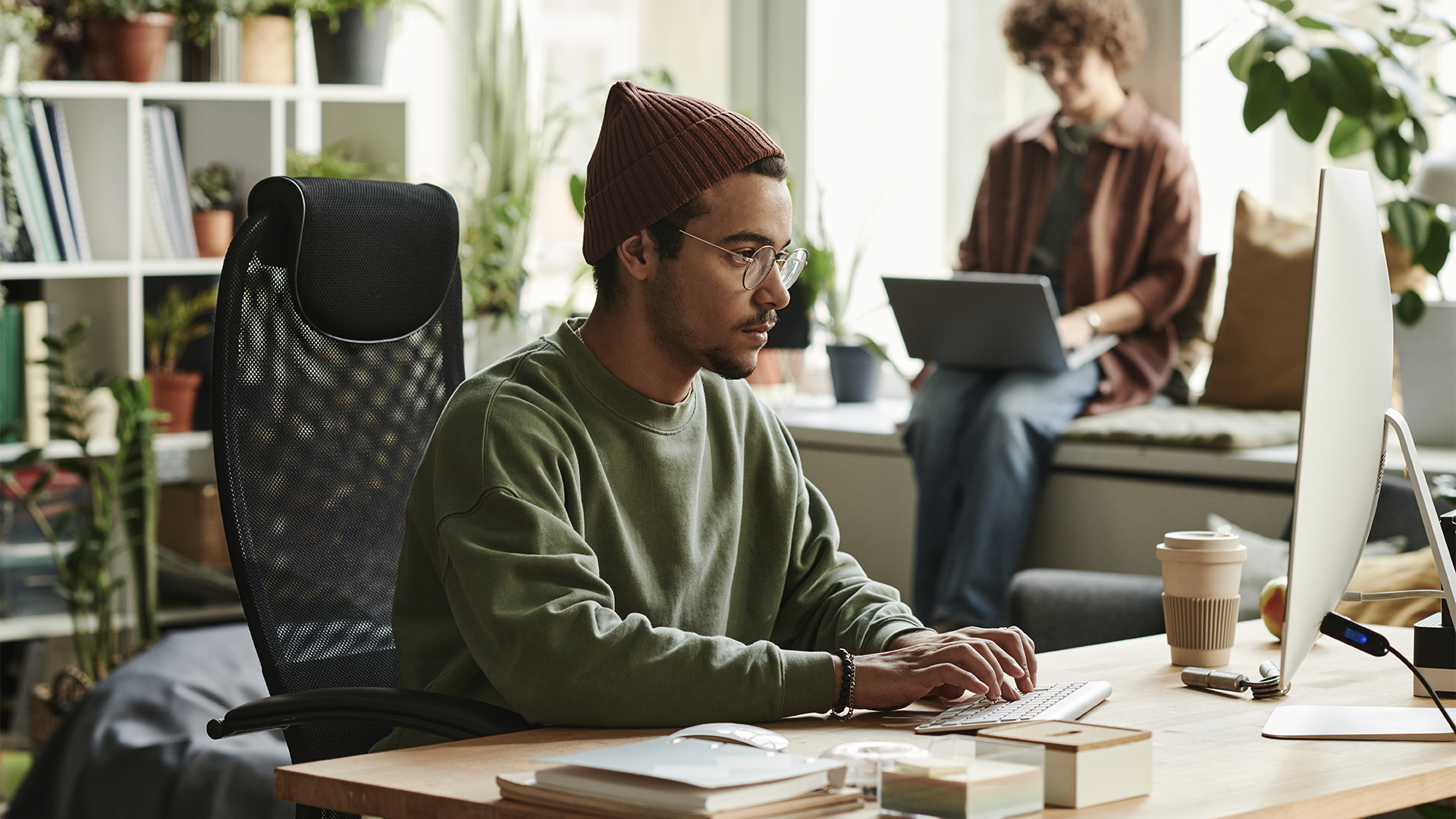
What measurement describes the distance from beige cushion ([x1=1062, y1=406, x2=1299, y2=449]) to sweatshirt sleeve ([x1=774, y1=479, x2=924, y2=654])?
1.71m

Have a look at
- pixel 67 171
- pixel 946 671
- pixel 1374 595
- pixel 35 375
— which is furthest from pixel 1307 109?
pixel 35 375

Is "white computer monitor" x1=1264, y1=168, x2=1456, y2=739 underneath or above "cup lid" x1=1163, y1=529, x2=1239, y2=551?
above

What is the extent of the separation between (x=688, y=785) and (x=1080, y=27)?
9.61 feet

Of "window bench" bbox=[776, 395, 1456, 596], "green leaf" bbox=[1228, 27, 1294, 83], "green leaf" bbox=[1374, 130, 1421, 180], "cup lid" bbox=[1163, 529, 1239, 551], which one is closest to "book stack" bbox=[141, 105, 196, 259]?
"window bench" bbox=[776, 395, 1456, 596]

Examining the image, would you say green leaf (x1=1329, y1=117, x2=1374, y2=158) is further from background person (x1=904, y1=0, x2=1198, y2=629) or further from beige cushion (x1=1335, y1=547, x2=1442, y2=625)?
beige cushion (x1=1335, y1=547, x2=1442, y2=625)

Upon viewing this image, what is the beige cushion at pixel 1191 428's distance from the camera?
10.8 ft

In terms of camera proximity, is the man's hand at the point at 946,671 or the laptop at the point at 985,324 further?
the laptop at the point at 985,324

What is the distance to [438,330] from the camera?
6.47ft

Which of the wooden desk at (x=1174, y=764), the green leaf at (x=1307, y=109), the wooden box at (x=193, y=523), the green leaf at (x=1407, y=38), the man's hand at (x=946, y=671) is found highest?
the green leaf at (x=1407, y=38)

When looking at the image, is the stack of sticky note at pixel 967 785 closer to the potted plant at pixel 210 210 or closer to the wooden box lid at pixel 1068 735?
the wooden box lid at pixel 1068 735

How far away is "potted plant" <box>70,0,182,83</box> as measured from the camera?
3646 mm

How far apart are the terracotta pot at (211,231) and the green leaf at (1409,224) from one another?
251cm

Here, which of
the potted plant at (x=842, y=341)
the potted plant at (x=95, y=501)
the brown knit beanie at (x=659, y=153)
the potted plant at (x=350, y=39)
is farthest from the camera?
the potted plant at (x=842, y=341)

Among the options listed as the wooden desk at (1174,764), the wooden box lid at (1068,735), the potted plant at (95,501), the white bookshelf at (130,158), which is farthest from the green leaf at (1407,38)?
the potted plant at (95,501)
